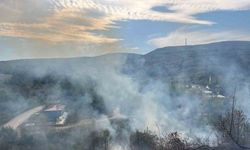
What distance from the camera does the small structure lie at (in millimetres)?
51419

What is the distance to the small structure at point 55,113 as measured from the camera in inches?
2024

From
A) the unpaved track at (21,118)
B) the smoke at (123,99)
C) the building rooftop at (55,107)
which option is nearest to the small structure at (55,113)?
the building rooftop at (55,107)

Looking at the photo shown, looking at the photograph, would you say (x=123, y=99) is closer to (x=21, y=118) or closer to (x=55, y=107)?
(x=55, y=107)

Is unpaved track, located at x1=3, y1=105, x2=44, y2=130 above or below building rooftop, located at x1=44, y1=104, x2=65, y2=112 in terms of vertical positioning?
below

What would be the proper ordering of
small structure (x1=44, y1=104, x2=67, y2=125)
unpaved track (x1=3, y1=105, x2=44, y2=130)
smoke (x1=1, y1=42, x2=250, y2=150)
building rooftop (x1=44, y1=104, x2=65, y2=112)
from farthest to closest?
building rooftop (x1=44, y1=104, x2=65, y2=112) < small structure (x1=44, y1=104, x2=67, y2=125) < unpaved track (x1=3, y1=105, x2=44, y2=130) < smoke (x1=1, y1=42, x2=250, y2=150)

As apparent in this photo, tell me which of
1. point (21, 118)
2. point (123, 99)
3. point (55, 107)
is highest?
point (123, 99)

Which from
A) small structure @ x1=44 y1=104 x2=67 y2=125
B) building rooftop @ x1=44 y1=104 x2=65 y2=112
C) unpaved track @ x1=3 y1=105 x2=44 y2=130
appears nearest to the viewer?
unpaved track @ x1=3 y1=105 x2=44 y2=130

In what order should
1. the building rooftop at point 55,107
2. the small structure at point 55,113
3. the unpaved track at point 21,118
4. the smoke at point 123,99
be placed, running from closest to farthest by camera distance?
the smoke at point 123,99 → the unpaved track at point 21,118 → the small structure at point 55,113 → the building rooftop at point 55,107

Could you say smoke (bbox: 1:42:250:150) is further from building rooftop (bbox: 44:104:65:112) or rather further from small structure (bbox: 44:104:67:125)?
small structure (bbox: 44:104:67:125)

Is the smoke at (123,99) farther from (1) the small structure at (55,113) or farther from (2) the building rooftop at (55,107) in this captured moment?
(1) the small structure at (55,113)

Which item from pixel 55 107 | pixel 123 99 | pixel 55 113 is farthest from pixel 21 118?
pixel 123 99

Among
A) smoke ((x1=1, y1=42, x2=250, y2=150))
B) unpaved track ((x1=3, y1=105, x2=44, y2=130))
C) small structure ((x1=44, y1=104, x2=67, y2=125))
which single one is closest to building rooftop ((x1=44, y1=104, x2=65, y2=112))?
small structure ((x1=44, y1=104, x2=67, y2=125))

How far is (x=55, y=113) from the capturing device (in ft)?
175

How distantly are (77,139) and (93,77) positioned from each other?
34674 mm
